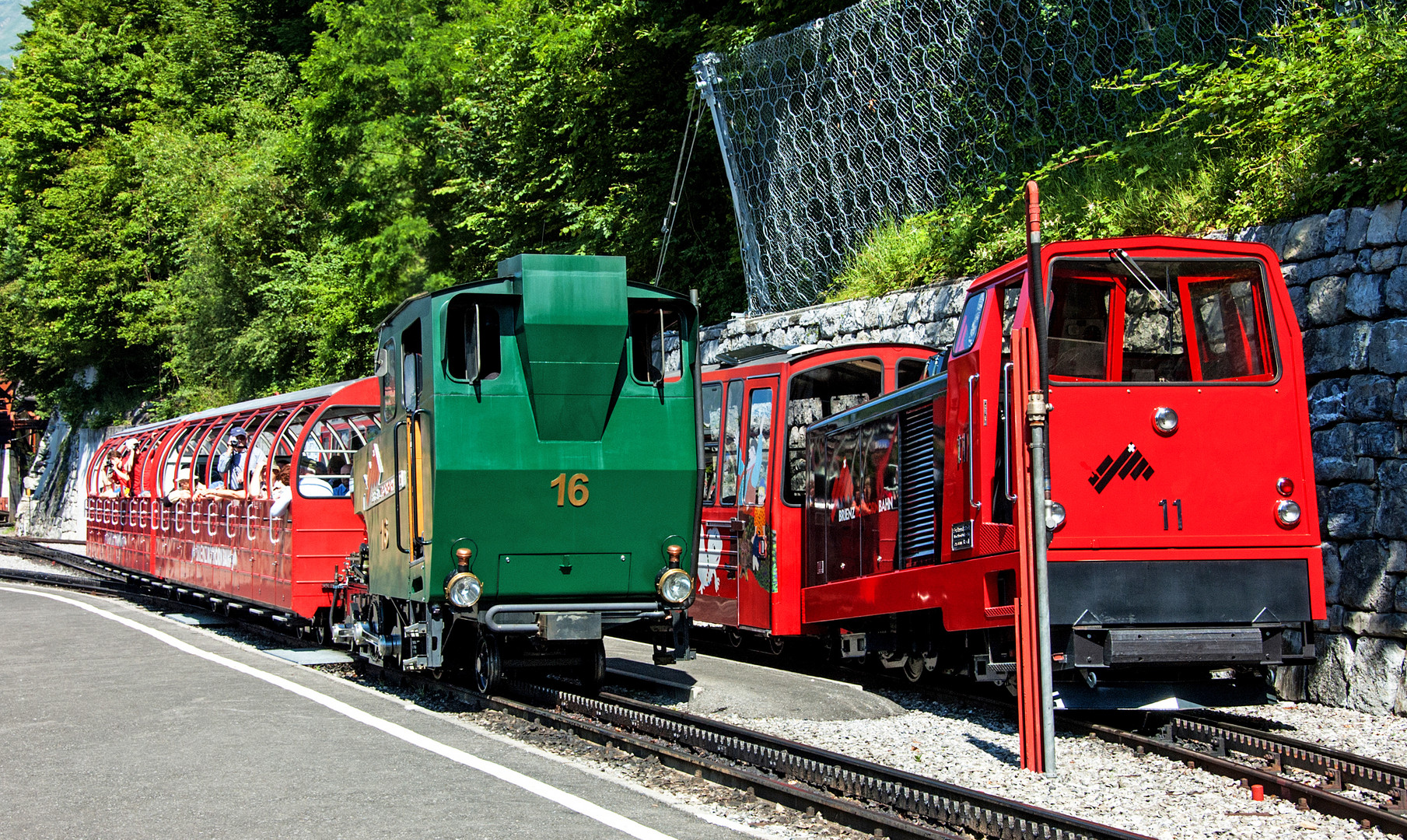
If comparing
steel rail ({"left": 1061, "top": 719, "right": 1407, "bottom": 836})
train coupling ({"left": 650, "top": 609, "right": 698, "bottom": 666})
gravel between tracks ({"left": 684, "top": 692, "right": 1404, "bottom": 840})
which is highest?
train coupling ({"left": 650, "top": 609, "right": 698, "bottom": 666})

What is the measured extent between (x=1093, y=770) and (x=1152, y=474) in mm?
1996

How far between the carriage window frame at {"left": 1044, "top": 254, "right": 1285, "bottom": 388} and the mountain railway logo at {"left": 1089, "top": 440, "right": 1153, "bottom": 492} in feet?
1.52

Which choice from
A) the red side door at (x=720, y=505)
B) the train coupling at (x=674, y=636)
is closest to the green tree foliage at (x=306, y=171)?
the red side door at (x=720, y=505)

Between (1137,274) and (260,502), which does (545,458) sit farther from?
(260,502)

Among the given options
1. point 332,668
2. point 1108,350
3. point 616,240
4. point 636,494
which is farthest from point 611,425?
point 616,240

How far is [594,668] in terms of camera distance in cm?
1112

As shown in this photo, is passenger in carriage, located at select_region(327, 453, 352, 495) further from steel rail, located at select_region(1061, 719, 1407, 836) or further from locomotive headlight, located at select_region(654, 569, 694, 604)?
steel rail, located at select_region(1061, 719, 1407, 836)

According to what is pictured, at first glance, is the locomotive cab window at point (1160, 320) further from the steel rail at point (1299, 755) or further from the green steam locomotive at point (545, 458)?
the green steam locomotive at point (545, 458)

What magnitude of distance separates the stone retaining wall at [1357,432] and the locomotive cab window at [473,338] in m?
6.67

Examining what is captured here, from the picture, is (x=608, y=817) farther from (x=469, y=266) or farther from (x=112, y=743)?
(x=469, y=266)

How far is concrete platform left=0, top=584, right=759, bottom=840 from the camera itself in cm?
658

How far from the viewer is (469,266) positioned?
30.4m

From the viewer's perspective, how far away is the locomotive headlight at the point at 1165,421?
8.53 m

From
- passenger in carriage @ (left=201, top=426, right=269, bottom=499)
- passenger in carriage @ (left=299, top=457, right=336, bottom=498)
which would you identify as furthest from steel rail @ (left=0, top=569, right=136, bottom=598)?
passenger in carriage @ (left=299, top=457, right=336, bottom=498)
